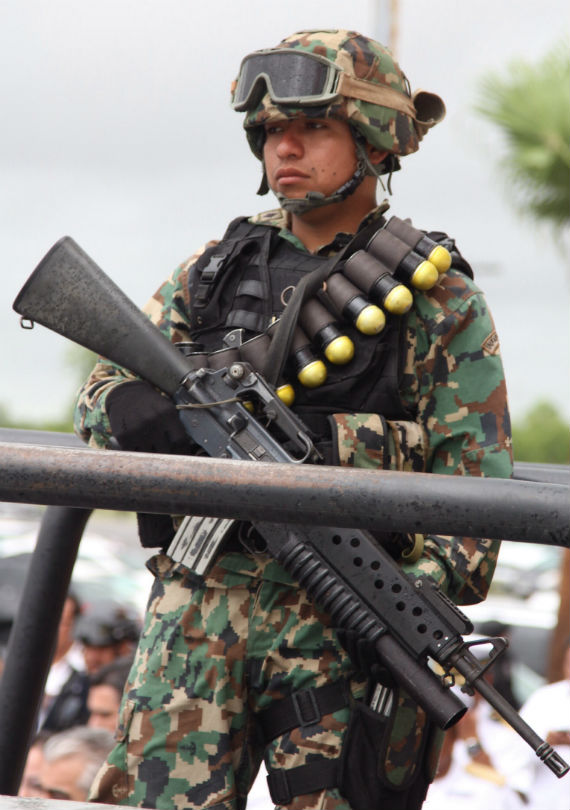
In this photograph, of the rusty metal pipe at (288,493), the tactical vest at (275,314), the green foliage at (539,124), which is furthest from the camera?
the green foliage at (539,124)

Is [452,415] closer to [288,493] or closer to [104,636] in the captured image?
[288,493]

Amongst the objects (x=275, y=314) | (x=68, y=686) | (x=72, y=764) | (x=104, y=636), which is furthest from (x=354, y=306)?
(x=68, y=686)

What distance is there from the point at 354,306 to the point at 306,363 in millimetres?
147

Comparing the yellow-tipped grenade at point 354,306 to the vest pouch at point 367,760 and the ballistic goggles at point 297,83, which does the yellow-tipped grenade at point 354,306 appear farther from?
the vest pouch at point 367,760

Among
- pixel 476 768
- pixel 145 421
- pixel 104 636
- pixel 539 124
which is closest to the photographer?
pixel 145 421

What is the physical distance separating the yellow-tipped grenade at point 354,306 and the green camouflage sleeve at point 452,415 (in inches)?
3.2

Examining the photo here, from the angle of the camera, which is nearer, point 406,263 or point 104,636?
point 406,263

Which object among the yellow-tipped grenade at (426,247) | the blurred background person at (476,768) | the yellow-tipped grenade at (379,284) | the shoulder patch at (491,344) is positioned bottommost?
the blurred background person at (476,768)

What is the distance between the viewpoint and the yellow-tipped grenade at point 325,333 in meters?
2.26

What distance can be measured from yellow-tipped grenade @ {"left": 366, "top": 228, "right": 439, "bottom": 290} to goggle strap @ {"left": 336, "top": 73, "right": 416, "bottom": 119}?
316mm

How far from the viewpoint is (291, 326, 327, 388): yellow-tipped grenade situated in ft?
7.46

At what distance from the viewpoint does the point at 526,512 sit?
3.42 ft

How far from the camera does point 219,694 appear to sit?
2152mm

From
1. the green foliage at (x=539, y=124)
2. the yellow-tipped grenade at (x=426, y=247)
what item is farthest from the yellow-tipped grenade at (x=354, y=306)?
the green foliage at (x=539, y=124)
